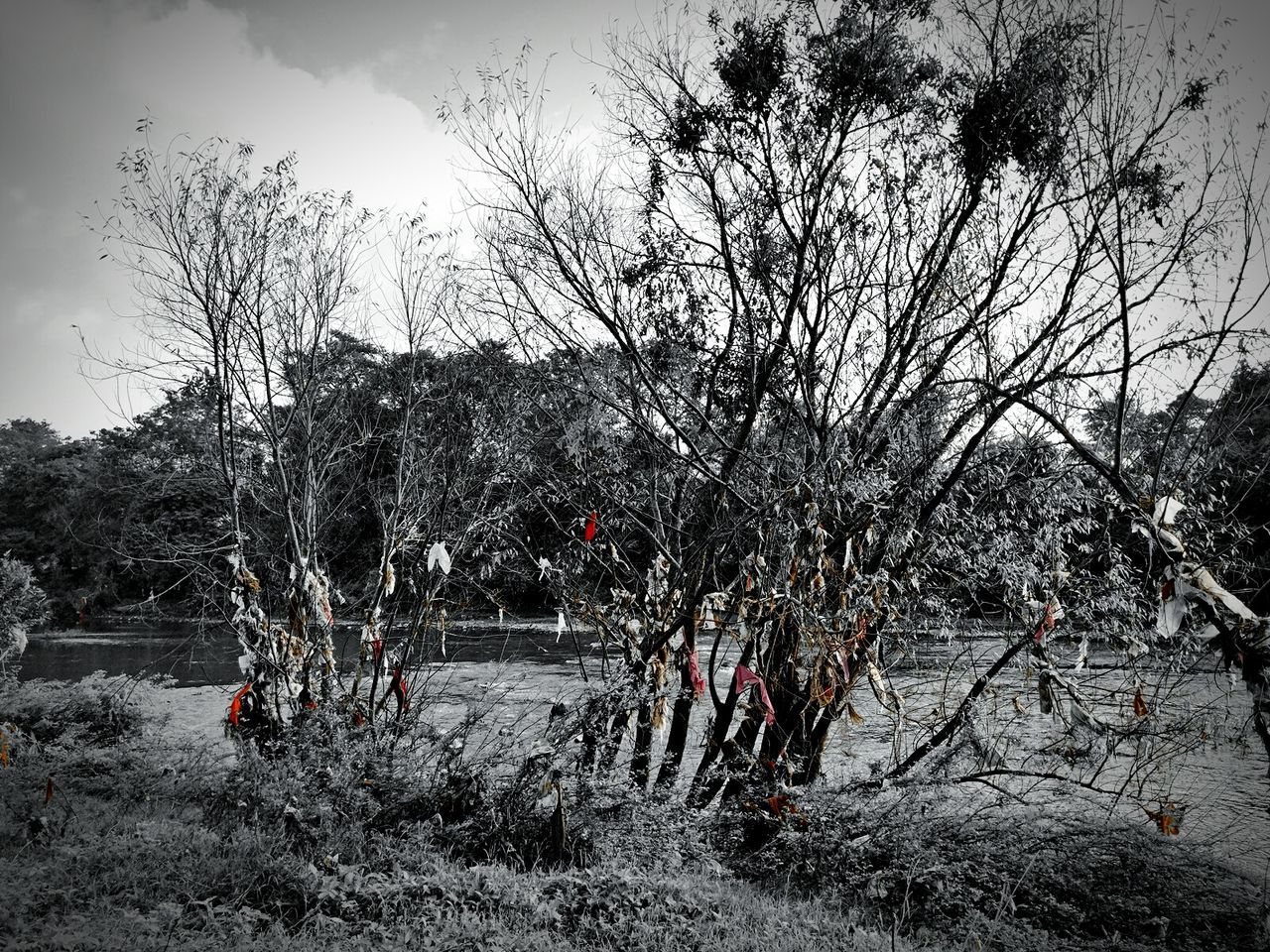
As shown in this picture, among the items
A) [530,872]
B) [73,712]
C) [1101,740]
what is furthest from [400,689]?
[73,712]

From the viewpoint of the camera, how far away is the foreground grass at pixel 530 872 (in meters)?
3.67

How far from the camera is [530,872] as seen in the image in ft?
14.8

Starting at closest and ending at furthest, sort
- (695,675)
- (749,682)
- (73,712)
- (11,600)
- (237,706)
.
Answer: (749,682)
(237,706)
(695,675)
(73,712)
(11,600)

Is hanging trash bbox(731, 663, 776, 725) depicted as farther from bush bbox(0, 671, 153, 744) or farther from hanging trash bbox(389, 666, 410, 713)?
bush bbox(0, 671, 153, 744)

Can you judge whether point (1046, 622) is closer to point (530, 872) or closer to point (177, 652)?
point (530, 872)

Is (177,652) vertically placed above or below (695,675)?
below

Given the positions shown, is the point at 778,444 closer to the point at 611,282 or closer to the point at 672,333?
the point at 672,333

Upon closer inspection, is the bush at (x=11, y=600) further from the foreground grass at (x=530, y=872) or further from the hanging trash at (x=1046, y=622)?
the hanging trash at (x=1046, y=622)

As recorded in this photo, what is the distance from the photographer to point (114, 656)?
16.8 meters

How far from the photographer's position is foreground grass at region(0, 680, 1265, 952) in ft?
12.0

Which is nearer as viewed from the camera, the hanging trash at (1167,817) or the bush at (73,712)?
the hanging trash at (1167,817)

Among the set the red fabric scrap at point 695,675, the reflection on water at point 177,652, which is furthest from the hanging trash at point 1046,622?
the reflection on water at point 177,652

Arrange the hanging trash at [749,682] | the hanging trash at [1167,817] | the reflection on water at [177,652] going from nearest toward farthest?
the hanging trash at [749,682], the hanging trash at [1167,817], the reflection on water at [177,652]

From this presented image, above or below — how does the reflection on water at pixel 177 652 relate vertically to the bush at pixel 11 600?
below
